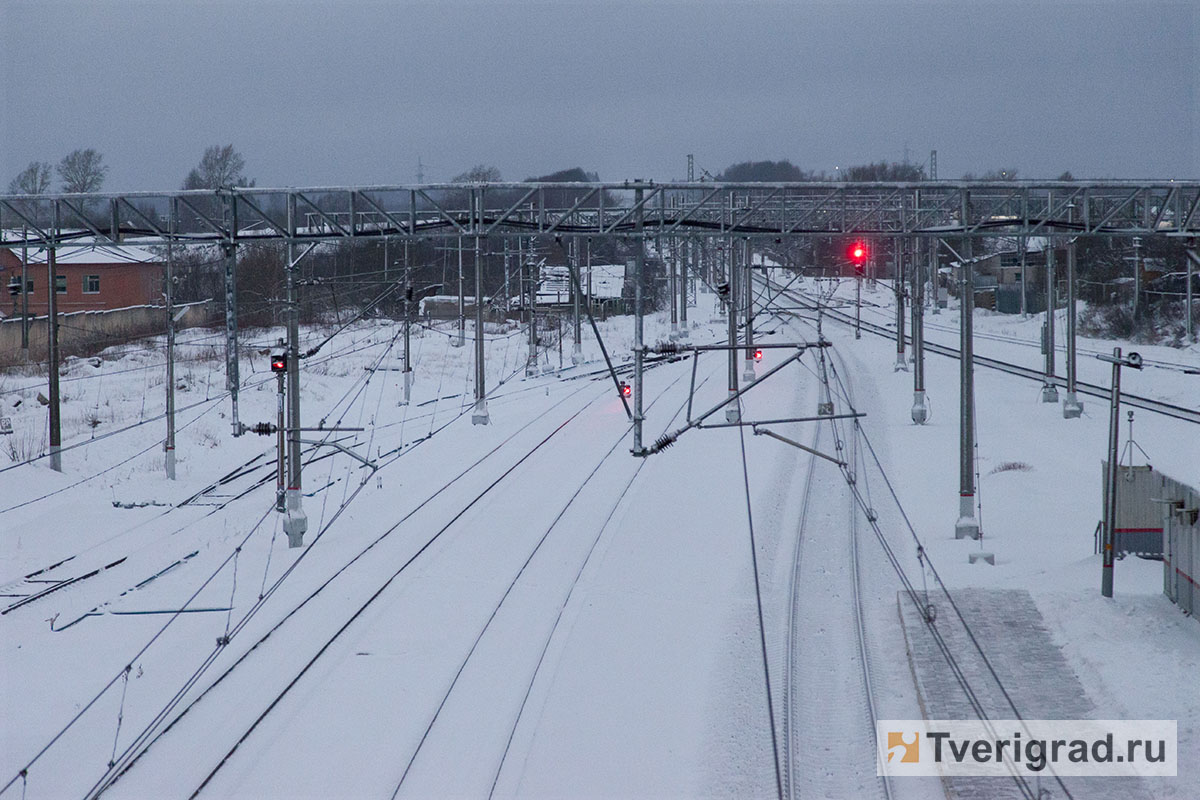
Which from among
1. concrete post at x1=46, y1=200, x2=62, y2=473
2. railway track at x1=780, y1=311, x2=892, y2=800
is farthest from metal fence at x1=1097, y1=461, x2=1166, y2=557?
concrete post at x1=46, y1=200, x2=62, y2=473

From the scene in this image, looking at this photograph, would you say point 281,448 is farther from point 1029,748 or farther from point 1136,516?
point 1136,516

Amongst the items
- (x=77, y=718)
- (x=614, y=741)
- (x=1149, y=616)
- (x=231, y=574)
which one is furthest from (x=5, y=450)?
(x=1149, y=616)

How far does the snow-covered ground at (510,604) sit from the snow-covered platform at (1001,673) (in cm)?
22

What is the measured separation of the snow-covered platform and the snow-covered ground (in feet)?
0.71

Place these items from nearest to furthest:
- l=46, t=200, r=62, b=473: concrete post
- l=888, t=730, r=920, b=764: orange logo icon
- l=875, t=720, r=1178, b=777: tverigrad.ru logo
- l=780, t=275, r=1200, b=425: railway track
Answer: l=875, t=720, r=1178, b=777: tverigrad.ru logo, l=888, t=730, r=920, b=764: orange logo icon, l=46, t=200, r=62, b=473: concrete post, l=780, t=275, r=1200, b=425: railway track

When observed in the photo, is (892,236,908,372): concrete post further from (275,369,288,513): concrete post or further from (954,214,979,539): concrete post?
(275,369,288,513): concrete post

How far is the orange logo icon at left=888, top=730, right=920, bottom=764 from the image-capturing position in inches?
377

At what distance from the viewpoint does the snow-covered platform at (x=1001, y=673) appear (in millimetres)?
8875

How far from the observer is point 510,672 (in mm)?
11664

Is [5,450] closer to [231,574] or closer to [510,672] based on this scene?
[231,574]

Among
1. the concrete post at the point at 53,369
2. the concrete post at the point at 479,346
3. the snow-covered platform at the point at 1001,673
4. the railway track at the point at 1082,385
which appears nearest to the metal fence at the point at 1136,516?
the snow-covered platform at the point at 1001,673

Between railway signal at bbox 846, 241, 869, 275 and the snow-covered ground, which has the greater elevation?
railway signal at bbox 846, 241, 869, 275

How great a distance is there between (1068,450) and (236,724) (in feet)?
60.8

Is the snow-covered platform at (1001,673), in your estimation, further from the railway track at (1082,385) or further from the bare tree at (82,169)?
the bare tree at (82,169)
